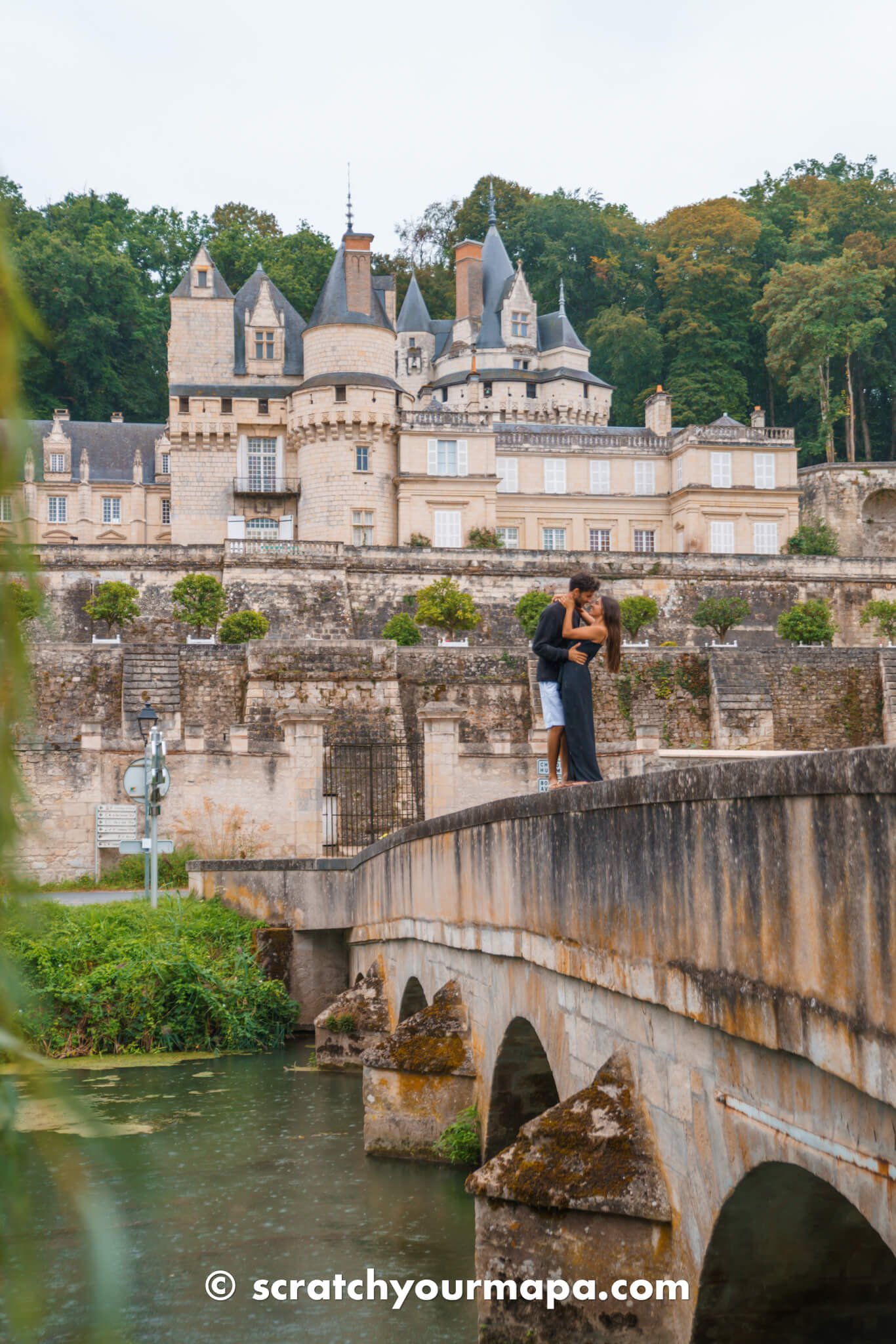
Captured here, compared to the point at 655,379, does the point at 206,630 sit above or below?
below

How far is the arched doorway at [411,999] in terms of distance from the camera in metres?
13.4

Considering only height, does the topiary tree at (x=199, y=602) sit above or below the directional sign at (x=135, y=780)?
above

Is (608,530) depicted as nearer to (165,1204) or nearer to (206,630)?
(206,630)

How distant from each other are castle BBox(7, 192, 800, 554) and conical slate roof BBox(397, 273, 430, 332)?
40.9 ft

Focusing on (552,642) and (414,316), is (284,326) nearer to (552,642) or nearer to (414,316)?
(414,316)

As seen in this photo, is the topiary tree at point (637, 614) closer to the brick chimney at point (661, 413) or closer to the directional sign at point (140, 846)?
the brick chimney at point (661, 413)

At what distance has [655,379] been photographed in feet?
232

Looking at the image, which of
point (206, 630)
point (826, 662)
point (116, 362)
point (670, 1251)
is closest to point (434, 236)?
point (116, 362)

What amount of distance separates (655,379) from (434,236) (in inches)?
722

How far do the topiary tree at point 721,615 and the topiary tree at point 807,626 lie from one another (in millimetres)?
1934

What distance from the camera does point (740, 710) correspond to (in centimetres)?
3284

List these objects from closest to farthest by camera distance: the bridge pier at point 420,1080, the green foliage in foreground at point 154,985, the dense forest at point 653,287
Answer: the bridge pier at point 420,1080
the green foliage in foreground at point 154,985
the dense forest at point 653,287

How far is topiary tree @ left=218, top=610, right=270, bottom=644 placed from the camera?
39375mm

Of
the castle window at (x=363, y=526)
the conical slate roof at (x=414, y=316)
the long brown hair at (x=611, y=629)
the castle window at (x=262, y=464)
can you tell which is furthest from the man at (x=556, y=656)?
the conical slate roof at (x=414, y=316)
